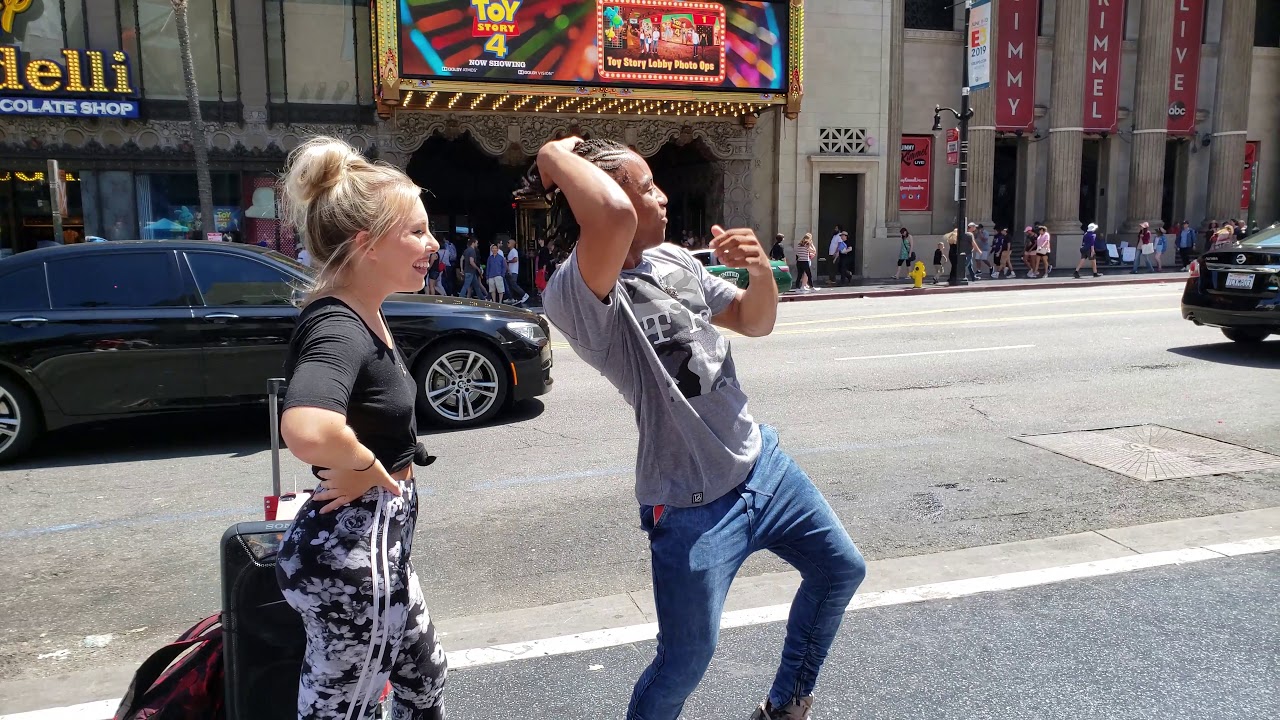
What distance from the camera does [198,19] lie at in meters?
20.8

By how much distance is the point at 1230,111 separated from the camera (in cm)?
3091

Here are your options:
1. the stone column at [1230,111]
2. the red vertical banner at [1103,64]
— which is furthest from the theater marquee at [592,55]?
the stone column at [1230,111]

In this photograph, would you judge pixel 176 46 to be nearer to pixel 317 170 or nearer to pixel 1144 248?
pixel 317 170

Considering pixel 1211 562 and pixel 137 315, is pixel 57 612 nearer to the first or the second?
pixel 137 315

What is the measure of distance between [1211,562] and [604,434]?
4.19 metres

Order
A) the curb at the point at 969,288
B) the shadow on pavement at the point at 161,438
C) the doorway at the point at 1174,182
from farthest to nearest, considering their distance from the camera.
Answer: the doorway at the point at 1174,182
the curb at the point at 969,288
the shadow on pavement at the point at 161,438

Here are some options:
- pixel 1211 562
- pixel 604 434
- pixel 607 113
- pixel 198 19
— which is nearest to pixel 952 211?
pixel 607 113

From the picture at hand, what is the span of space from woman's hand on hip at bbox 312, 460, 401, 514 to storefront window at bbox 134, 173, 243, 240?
829 inches

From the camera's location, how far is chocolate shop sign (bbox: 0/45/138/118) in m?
19.2

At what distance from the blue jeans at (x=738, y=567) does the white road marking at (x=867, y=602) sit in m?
1.05

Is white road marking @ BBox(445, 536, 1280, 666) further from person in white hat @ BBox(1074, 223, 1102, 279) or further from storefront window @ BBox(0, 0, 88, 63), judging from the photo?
person in white hat @ BBox(1074, 223, 1102, 279)

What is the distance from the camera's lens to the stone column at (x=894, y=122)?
2667 centimetres

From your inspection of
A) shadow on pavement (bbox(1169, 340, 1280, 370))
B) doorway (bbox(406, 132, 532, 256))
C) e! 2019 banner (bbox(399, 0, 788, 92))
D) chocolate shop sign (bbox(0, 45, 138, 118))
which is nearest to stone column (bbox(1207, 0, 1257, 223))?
e! 2019 banner (bbox(399, 0, 788, 92))

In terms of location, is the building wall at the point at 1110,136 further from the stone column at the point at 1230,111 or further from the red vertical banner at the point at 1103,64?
the red vertical banner at the point at 1103,64
